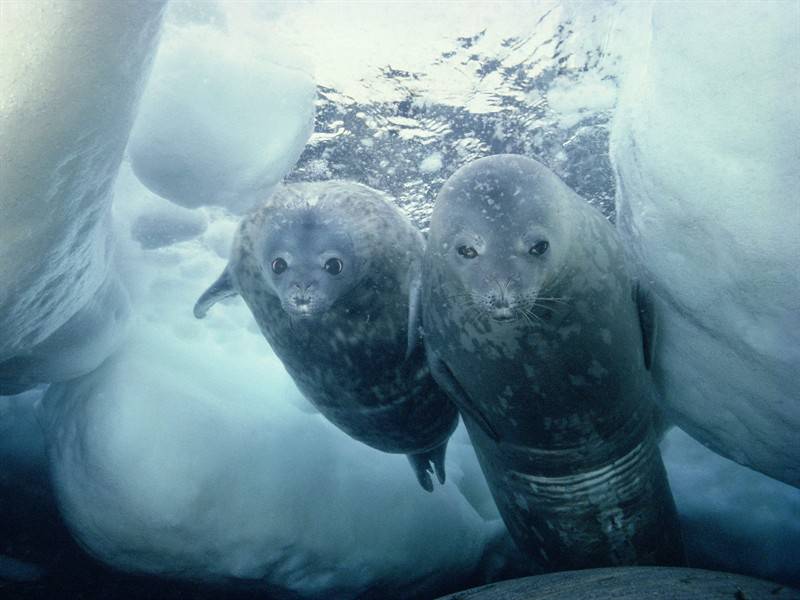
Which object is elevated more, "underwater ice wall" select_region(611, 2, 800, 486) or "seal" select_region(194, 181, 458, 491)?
"underwater ice wall" select_region(611, 2, 800, 486)

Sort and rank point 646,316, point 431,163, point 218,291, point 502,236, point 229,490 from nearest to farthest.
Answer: point 502,236
point 646,316
point 218,291
point 229,490
point 431,163

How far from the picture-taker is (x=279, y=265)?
122 inches

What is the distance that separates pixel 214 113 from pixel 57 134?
2.06 metres

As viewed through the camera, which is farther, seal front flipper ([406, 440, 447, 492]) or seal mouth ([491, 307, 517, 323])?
seal front flipper ([406, 440, 447, 492])

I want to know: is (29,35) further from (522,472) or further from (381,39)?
(522,472)

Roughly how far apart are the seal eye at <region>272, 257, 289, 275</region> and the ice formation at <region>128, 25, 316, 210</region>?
2.10 meters

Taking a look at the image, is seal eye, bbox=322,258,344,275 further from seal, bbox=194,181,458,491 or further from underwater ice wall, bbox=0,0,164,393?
underwater ice wall, bbox=0,0,164,393

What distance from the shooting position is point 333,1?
13.3 ft

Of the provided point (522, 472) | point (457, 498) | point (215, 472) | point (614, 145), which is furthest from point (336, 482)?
point (614, 145)

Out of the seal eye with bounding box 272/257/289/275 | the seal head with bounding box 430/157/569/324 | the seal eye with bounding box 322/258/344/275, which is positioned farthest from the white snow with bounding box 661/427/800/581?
the seal eye with bounding box 272/257/289/275

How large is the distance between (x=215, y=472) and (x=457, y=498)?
9.75 ft

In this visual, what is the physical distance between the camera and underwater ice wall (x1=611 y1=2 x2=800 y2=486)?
6.80ft

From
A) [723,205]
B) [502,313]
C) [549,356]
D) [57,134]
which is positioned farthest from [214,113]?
[723,205]

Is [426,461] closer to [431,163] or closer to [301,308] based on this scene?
[301,308]
